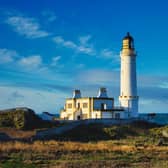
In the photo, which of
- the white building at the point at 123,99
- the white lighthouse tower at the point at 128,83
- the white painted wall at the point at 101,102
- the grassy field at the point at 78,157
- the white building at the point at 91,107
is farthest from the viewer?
the white painted wall at the point at 101,102

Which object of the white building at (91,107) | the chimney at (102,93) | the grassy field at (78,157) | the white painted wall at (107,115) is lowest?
the grassy field at (78,157)

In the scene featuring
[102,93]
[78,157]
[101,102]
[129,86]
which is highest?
[129,86]

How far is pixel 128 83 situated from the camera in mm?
60094

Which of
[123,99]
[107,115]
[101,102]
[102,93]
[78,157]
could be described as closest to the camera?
[78,157]

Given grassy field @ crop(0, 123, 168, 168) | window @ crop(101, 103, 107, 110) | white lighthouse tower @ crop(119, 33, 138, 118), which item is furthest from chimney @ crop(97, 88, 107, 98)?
grassy field @ crop(0, 123, 168, 168)

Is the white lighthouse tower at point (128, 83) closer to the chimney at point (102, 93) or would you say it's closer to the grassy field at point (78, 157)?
the chimney at point (102, 93)

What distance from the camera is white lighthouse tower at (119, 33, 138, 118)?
59.7 m

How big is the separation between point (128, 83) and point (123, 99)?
90.8 inches

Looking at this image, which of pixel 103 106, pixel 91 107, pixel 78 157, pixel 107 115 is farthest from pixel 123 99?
pixel 78 157

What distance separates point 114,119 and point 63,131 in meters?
11.2

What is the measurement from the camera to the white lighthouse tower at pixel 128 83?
59.7 meters

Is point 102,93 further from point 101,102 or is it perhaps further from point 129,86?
point 129,86

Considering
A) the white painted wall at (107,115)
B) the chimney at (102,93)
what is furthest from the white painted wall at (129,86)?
the chimney at (102,93)

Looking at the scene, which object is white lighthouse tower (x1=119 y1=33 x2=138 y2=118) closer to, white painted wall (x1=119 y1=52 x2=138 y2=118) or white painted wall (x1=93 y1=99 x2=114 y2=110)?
white painted wall (x1=119 y1=52 x2=138 y2=118)
